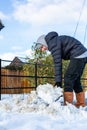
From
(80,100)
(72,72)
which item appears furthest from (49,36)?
(80,100)

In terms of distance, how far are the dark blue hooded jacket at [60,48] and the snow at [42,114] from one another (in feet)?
1.29

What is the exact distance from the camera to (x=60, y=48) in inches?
275

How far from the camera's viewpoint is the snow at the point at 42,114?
497 cm

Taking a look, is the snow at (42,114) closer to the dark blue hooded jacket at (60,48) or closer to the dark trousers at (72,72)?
the dark trousers at (72,72)

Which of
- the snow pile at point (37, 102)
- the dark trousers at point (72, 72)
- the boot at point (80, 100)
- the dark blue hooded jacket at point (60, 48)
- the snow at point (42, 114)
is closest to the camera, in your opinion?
the snow at point (42, 114)

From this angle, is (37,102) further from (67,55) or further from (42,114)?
(67,55)

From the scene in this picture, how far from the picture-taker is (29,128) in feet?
15.4

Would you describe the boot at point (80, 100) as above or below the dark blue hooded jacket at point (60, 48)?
below

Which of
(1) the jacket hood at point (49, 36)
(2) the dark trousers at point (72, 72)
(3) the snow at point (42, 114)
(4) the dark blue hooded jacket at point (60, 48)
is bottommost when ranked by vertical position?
(3) the snow at point (42, 114)

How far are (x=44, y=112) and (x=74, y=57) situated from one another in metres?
1.38

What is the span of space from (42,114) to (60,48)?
1351mm

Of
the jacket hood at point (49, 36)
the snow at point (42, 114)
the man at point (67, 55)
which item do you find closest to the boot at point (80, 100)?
the man at point (67, 55)

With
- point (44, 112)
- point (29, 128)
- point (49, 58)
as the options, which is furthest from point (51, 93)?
point (49, 58)

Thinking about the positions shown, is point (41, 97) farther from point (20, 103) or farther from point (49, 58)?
point (49, 58)
